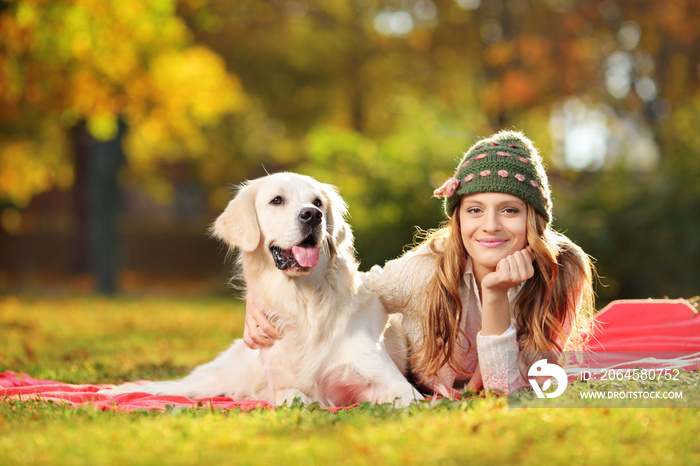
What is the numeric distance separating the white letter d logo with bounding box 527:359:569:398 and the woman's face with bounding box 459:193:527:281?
510 millimetres

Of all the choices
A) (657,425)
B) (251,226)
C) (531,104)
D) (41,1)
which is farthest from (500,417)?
(531,104)

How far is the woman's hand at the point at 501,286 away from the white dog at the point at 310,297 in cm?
49

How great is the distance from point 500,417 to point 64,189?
2209 cm

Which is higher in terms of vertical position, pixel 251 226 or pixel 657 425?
pixel 251 226

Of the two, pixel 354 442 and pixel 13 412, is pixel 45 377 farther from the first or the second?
pixel 354 442

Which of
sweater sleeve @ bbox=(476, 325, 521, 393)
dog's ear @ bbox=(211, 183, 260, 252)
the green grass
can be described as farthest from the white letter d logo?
dog's ear @ bbox=(211, 183, 260, 252)

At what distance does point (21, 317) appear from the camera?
837 centimetres

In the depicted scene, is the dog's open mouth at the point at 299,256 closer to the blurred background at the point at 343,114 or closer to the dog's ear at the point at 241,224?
the dog's ear at the point at 241,224

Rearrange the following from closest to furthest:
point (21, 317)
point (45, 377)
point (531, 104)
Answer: point (45, 377), point (21, 317), point (531, 104)

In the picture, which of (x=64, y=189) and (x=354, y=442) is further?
(x=64, y=189)

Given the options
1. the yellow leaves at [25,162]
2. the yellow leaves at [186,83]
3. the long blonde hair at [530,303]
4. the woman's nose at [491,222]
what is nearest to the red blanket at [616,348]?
the long blonde hair at [530,303]

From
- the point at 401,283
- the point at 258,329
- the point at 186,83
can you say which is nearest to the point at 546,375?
the point at 401,283

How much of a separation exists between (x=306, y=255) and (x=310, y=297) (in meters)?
0.23

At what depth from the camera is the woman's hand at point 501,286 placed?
3273mm
